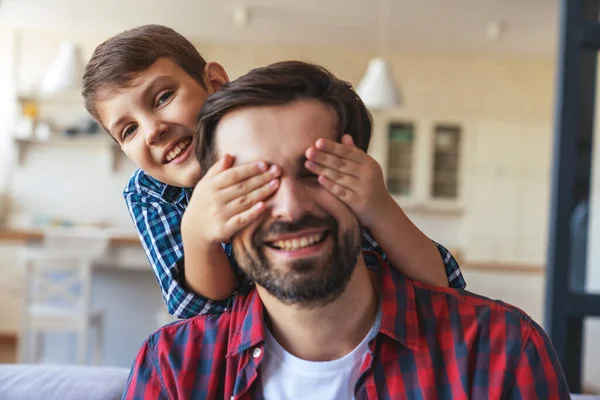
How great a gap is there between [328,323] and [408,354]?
5.0 inches

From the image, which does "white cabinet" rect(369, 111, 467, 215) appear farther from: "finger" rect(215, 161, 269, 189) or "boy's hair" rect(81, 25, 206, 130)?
"finger" rect(215, 161, 269, 189)

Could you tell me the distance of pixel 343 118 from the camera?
979 mm

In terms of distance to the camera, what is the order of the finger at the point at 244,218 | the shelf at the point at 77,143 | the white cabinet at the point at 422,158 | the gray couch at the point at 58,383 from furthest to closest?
the white cabinet at the point at 422,158 → the shelf at the point at 77,143 → the gray couch at the point at 58,383 → the finger at the point at 244,218

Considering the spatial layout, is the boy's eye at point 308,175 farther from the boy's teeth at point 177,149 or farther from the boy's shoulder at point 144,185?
the boy's shoulder at point 144,185

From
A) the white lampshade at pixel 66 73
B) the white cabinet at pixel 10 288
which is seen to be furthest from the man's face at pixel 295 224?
the white cabinet at pixel 10 288

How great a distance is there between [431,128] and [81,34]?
3.54 m

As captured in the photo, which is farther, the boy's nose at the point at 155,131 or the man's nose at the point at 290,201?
the boy's nose at the point at 155,131

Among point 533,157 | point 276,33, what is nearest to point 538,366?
point 276,33

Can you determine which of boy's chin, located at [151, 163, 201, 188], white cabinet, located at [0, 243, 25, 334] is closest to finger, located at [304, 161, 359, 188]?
boy's chin, located at [151, 163, 201, 188]

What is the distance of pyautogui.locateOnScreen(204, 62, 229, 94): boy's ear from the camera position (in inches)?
49.8

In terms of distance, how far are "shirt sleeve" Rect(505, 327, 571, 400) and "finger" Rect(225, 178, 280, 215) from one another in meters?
0.43

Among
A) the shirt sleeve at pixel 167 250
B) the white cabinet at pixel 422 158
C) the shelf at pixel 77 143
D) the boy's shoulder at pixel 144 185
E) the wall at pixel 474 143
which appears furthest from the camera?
the white cabinet at pixel 422 158

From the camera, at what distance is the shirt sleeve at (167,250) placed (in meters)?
1.12

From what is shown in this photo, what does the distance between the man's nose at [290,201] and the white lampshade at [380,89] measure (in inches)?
119
